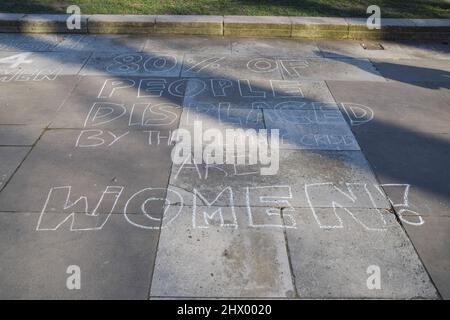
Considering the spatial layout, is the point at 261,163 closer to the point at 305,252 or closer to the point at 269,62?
the point at 305,252

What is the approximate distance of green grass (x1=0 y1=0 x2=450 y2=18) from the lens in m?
9.46

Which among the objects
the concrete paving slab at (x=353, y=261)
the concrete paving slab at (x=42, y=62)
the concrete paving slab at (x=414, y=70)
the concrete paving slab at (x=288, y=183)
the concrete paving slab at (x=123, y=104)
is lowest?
the concrete paving slab at (x=353, y=261)

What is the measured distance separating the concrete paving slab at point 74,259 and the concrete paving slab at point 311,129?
2291 millimetres

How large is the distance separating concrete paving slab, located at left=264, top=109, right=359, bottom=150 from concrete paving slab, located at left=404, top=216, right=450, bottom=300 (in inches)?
56.7

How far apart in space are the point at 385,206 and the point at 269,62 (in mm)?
4232

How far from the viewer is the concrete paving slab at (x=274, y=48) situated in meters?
8.13

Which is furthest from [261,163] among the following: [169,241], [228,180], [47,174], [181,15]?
[181,15]

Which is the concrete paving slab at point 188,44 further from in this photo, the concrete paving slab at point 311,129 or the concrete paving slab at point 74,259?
the concrete paving slab at point 74,259

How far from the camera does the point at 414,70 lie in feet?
24.7

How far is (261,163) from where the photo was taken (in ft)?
15.9

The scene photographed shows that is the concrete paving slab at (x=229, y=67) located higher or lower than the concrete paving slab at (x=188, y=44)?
lower

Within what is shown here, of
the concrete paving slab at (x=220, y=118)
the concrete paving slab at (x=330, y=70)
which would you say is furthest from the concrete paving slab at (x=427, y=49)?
the concrete paving slab at (x=220, y=118)

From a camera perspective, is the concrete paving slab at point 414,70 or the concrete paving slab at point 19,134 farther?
the concrete paving slab at point 414,70

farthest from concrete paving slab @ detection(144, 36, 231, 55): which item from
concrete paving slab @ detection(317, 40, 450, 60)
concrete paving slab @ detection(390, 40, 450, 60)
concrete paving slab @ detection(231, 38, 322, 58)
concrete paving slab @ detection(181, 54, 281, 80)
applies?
concrete paving slab @ detection(390, 40, 450, 60)
